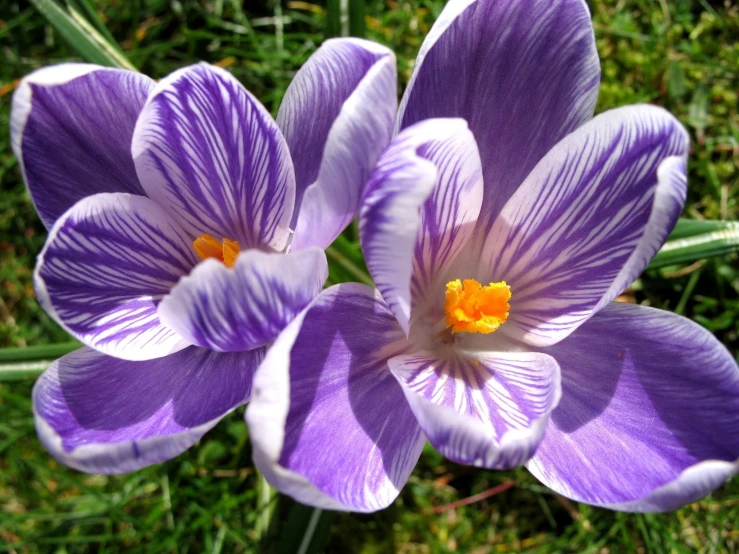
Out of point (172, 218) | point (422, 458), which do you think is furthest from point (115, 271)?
point (422, 458)

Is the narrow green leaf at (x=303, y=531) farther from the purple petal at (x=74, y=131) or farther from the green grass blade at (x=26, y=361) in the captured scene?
the purple petal at (x=74, y=131)

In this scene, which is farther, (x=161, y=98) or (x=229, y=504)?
(x=229, y=504)

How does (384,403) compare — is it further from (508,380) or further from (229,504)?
(229,504)

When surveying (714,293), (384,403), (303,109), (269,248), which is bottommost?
(714,293)

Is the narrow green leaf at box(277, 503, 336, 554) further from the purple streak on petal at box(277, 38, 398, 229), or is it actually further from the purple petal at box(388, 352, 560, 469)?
the purple streak on petal at box(277, 38, 398, 229)

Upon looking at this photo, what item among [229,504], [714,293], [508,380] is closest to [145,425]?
[508,380]

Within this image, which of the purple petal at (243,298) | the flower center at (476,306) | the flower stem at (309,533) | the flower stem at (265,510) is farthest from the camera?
the flower stem at (265,510)

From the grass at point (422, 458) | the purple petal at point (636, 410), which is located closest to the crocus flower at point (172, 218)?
the purple petal at point (636, 410)
